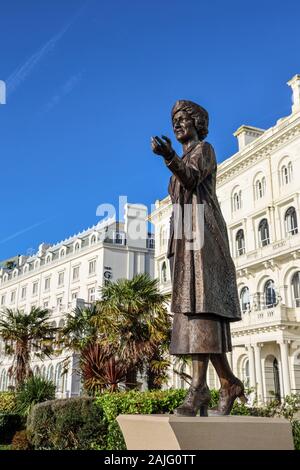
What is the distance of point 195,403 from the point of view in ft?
14.8

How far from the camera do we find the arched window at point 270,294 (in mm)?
29884

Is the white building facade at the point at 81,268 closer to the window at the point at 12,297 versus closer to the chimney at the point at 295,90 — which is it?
the window at the point at 12,297

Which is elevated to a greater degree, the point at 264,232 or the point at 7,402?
the point at 264,232

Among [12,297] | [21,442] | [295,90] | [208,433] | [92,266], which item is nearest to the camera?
[208,433]

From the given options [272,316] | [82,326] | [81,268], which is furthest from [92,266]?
[272,316]

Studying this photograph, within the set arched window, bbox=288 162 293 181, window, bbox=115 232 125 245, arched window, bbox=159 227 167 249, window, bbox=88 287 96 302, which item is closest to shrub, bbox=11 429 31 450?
arched window, bbox=288 162 293 181

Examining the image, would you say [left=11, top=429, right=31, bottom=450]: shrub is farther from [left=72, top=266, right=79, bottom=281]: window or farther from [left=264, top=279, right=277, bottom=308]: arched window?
[left=72, top=266, right=79, bottom=281]: window

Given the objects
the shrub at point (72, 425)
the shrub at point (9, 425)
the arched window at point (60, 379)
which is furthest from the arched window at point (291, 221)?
the arched window at point (60, 379)

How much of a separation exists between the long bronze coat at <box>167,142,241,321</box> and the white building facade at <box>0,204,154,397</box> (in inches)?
1588

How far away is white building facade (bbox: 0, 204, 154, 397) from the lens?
165 ft

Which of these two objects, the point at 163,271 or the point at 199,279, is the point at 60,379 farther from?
the point at 199,279

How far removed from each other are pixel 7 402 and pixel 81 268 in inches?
1193

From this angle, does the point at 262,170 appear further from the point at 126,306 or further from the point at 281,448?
the point at 281,448
